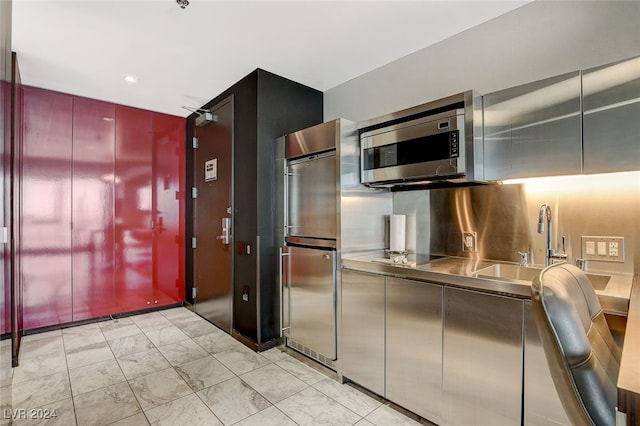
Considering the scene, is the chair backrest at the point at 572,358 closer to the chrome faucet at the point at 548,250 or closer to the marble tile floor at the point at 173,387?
the chrome faucet at the point at 548,250

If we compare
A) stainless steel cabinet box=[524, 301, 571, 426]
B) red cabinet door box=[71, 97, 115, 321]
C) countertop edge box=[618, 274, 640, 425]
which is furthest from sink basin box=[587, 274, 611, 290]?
red cabinet door box=[71, 97, 115, 321]

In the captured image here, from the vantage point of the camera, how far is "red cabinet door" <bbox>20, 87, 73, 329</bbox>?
3.31m

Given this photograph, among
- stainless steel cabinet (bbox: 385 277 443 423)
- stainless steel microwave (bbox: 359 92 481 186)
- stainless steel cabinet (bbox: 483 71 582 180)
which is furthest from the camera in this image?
stainless steel microwave (bbox: 359 92 481 186)

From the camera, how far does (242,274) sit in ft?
10.4

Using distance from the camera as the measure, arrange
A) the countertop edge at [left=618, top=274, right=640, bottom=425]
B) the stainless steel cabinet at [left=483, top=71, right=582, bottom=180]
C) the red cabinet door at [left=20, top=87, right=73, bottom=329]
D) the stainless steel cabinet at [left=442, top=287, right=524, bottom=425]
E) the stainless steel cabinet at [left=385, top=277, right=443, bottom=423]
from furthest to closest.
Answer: the red cabinet door at [left=20, top=87, right=73, bottom=329]
the stainless steel cabinet at [left=385, top=277, right=443, bottom=423]
the stainless steel cabinet at [left=483, top=71, right=582, bottom=180]
the stainless steel cabinet at [left=442, top=287, right=524, bottom=425]
the countertop edge at [left=618, top=274, right=640, bottom=425]

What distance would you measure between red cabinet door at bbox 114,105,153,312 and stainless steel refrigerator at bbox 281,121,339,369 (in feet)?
7.19

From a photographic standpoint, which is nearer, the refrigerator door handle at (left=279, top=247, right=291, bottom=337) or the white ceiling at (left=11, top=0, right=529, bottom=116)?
the white ceiling at (left=11, top=0, right=529, bottom=116)

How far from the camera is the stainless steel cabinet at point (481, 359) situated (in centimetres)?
152

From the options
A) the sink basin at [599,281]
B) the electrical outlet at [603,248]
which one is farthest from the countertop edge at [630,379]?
the electrical outlet at [603,248]

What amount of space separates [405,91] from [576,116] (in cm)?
133

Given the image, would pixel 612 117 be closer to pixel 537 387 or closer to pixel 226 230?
pixel 537 387

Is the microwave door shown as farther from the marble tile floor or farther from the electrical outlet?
the electrical outlet

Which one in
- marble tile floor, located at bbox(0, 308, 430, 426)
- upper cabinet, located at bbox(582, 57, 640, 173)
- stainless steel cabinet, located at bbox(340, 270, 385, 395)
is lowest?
marble tile floor, located at bbox(0, 308, 430, 426)

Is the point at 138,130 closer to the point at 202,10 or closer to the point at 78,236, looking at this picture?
the point at 78,236
